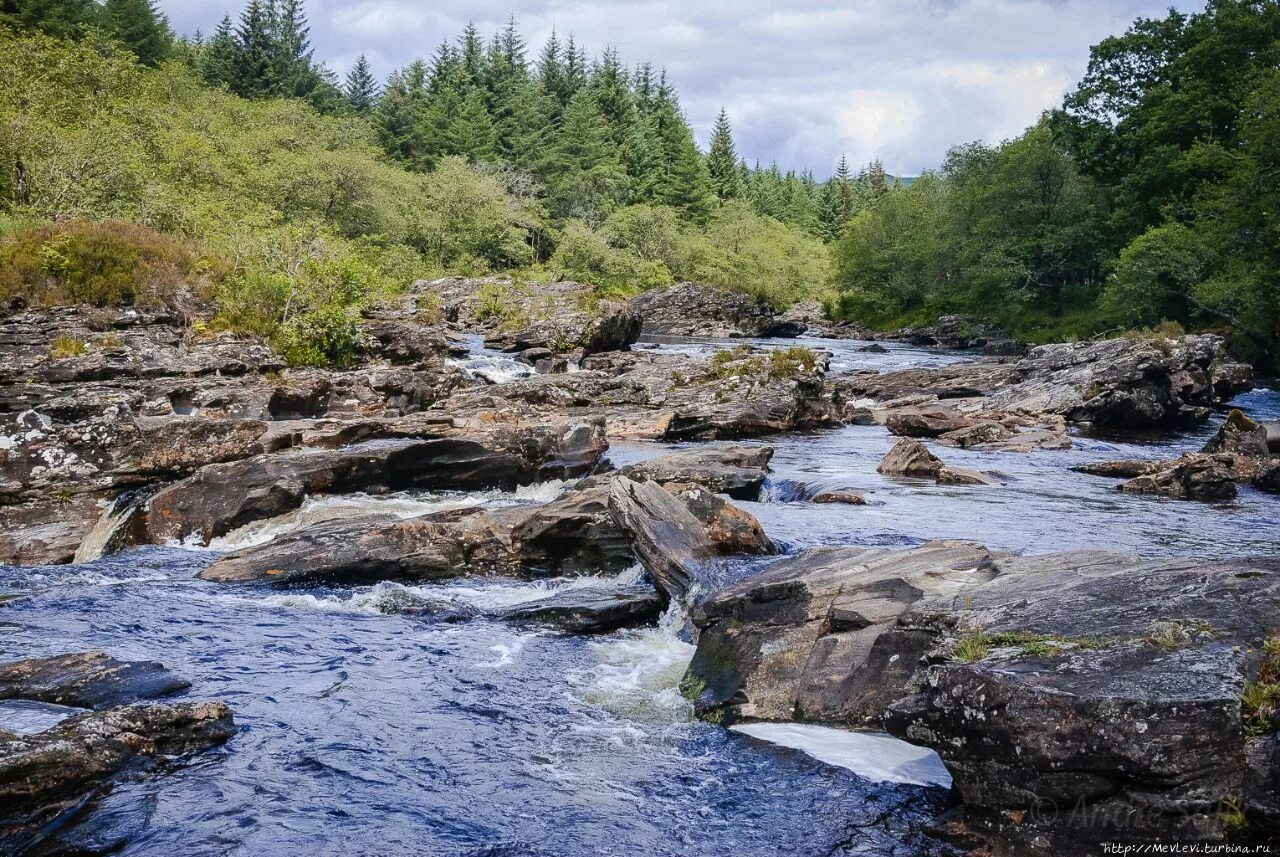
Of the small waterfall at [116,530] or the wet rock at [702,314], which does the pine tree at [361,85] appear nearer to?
the wet rock at [702,314]

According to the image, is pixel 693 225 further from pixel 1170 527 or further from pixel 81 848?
pixel 81 848

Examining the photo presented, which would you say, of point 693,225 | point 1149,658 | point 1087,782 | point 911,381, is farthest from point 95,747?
point 693,225

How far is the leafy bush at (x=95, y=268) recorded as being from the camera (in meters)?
28.5

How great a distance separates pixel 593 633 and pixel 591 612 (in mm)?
307

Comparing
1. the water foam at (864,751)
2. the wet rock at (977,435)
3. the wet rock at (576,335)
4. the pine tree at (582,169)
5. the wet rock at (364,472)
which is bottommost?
the water foam at (864,751)

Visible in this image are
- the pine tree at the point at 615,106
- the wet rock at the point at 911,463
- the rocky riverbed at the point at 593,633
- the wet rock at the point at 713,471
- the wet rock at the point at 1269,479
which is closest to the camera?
the rocky riverbed at the point at 593,633

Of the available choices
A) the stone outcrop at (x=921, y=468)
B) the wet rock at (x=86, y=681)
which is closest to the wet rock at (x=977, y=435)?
the stone outcrop at (x=921, y=468)

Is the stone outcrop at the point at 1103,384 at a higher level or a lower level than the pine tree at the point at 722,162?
lower

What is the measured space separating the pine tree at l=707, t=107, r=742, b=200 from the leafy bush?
101m

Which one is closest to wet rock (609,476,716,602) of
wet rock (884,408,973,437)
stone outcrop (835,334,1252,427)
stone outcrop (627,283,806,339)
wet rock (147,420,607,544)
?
wet rock (147,420,607,544)

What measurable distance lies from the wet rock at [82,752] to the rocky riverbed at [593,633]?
0.03 metres

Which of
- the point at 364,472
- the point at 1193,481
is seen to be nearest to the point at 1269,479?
the point at 1193,481

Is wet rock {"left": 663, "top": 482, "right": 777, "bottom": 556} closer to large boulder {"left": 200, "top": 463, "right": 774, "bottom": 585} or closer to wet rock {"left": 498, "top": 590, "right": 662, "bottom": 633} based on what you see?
large boulder {"left": 200, "top": 463, "right": 774, "bottom": 585}

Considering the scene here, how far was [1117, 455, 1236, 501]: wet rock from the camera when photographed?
748 inches
